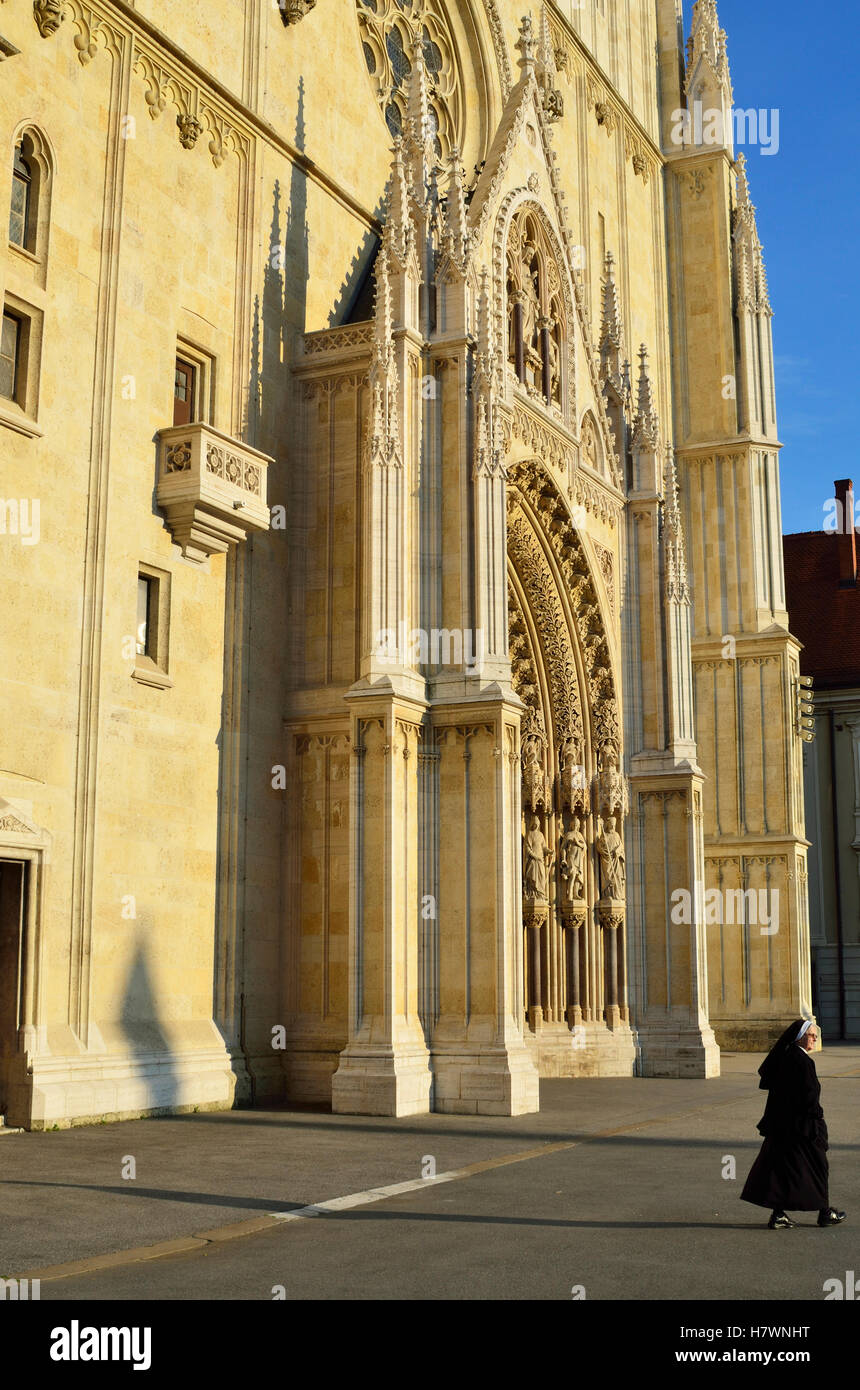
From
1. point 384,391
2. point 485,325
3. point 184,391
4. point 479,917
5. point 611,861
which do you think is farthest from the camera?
point 611,861

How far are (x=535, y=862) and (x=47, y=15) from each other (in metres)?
14.4

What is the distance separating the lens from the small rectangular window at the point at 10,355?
1474 cm

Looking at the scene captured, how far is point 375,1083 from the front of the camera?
1619 centimetres

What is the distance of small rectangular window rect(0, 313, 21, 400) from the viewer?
14742 mm

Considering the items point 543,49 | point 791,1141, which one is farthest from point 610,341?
point 791,1141

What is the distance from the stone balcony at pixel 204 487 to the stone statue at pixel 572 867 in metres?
9.76

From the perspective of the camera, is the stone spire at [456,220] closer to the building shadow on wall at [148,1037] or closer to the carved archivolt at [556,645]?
the carved archivolt at [556,645]

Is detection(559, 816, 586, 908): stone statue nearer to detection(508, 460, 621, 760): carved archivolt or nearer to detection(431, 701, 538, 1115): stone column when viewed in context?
detection(508, 460, 621, 760): carved archivolt

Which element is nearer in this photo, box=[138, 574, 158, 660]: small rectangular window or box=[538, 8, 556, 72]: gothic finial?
box=[138, 574, 158, 660]: small rectangular window

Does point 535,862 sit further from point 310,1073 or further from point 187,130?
point 187,130

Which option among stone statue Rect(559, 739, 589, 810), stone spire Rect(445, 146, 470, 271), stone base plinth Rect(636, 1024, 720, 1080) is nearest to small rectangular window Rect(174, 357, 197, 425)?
stone spire Rect(445, 146, 470, 271)

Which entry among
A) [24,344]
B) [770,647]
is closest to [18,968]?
[24,344]

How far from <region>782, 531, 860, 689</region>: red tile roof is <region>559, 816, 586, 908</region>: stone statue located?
22.9m
